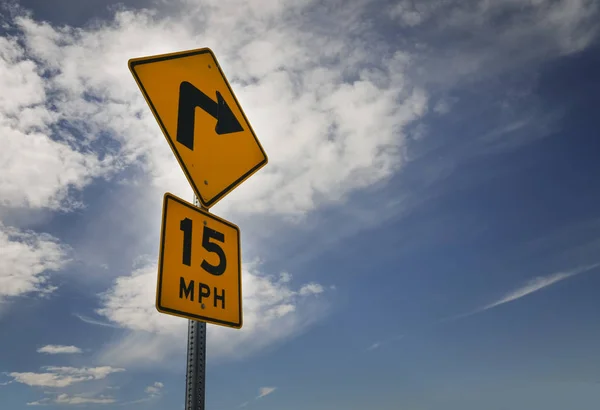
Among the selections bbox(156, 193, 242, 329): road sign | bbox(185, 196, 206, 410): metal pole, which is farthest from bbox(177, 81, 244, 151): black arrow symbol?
bbox(185, 196, 206, 410): metal pole

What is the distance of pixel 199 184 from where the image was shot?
3.74 m

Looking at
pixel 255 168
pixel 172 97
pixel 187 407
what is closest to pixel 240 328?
pixel 187 407

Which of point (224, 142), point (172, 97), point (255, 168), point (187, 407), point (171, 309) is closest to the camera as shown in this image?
point (171, 309)

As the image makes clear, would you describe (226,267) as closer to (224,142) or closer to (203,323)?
(203,323)

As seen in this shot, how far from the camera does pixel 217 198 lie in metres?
3.88

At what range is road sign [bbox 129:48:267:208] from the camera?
144 inches

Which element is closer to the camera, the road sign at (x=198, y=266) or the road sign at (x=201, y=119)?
the road sign at (x=198, y=266)

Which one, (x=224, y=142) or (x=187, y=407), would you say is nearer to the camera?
Answer: (x=187, y=407)

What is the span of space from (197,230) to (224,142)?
1083mm

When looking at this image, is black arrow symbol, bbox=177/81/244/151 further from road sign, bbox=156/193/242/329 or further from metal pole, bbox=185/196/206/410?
metal pole, bbox=185/196/206/410

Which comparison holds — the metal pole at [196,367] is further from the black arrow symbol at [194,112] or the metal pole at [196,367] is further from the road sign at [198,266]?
the black arrow symbol at [194,112]

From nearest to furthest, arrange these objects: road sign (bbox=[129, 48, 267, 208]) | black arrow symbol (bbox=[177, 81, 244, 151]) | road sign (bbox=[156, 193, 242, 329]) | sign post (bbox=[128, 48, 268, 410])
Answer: road sign (bbox=[156, 193, 242, 329]), sign post (bbox=[128, 48, 268, 410]), road sign (bbox=[129, 48, 267, 208]), black arrow symbol (bbox=[177, 81, 244, 151])

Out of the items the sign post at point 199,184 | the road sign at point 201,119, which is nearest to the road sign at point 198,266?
the sign post at point 199,184

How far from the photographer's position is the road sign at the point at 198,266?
3053mm
